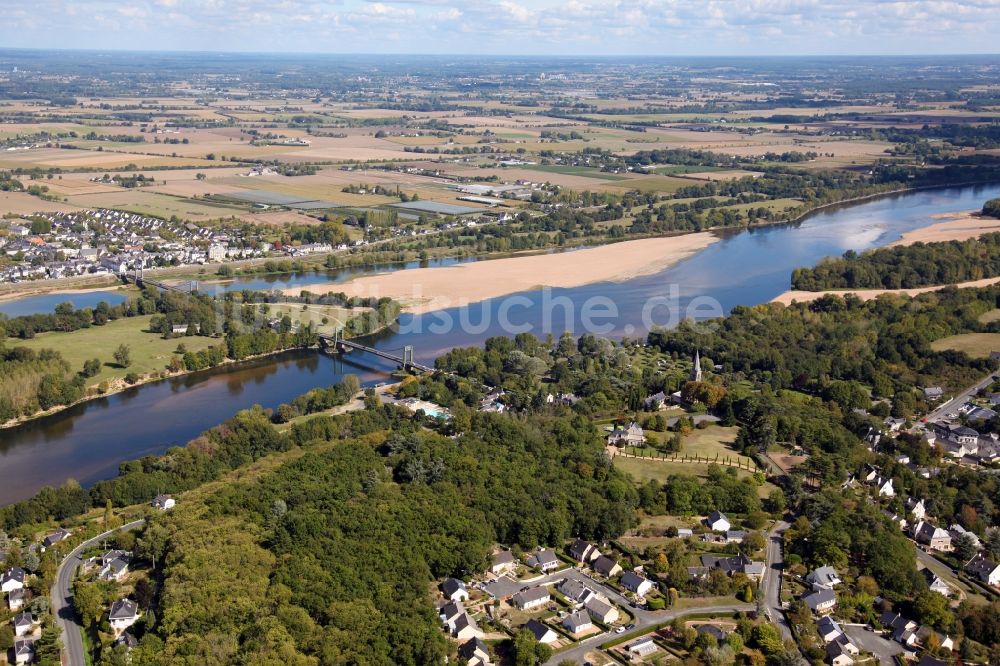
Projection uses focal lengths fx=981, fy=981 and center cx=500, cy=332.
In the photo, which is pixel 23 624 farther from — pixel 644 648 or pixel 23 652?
pixel 644 648

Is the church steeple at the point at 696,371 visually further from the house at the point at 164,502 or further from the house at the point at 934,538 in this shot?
the house at the point at 164,502

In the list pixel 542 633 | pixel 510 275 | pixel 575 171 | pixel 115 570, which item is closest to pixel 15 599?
pixel 115 570

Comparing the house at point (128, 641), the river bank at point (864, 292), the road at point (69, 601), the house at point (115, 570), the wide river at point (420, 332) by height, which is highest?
the house at point (128, 641)

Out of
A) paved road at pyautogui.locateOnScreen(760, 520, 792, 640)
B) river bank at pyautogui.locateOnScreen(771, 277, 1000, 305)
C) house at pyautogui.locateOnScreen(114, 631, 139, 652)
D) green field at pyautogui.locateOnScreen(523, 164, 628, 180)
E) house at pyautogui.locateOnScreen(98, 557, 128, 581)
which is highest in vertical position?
house at pyautogui.locateOnScreen(114, 631, 139, 652)

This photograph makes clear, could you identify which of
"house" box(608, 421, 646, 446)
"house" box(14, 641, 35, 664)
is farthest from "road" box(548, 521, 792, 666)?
"house" box(14, 641, 35, 664)

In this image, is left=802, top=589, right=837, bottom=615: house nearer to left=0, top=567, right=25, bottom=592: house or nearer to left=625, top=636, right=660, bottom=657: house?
left=625, top=636, right=660, bottom=657: house

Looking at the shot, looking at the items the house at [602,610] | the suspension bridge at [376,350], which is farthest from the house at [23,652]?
the suspension bridge at [376,350]
